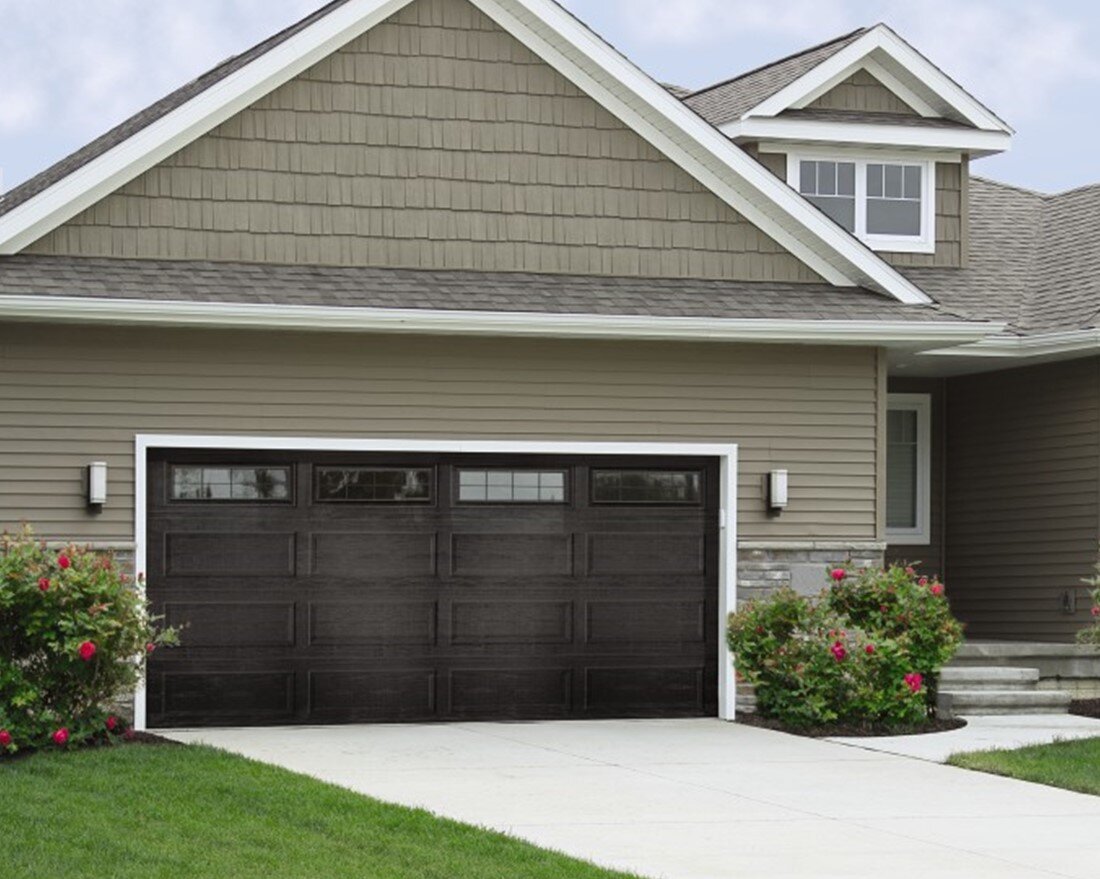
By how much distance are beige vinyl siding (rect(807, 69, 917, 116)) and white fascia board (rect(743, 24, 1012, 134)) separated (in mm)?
103

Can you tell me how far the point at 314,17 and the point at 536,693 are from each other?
558 cm

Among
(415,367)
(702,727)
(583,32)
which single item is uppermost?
(583,32)

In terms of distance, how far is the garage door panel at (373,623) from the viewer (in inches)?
649

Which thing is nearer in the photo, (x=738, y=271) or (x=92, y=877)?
(x=92, y=877)

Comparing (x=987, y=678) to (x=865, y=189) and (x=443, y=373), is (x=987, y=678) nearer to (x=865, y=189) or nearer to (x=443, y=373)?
(x=443, y=373)

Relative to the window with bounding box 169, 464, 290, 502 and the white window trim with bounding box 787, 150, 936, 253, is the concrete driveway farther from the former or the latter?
the white window trim with bounding box 787, 150, 936, 253

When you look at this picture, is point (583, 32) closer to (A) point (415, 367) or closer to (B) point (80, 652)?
(A) point (415, 367)

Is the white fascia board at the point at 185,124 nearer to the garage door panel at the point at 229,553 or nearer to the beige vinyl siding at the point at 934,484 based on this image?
the garage door panel at the point at 229,553

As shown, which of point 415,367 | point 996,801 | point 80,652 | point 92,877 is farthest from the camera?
point 415,367

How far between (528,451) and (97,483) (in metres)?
3.31

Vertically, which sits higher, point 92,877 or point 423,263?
point 423,263

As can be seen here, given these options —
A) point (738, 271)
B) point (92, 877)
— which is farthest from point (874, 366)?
point (92, 877)

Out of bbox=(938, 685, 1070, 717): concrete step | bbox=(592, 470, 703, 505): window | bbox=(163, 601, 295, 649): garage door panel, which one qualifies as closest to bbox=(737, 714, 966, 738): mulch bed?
bbox=(938, 685, 1070, 717): concrete step

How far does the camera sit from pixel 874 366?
17.6m
